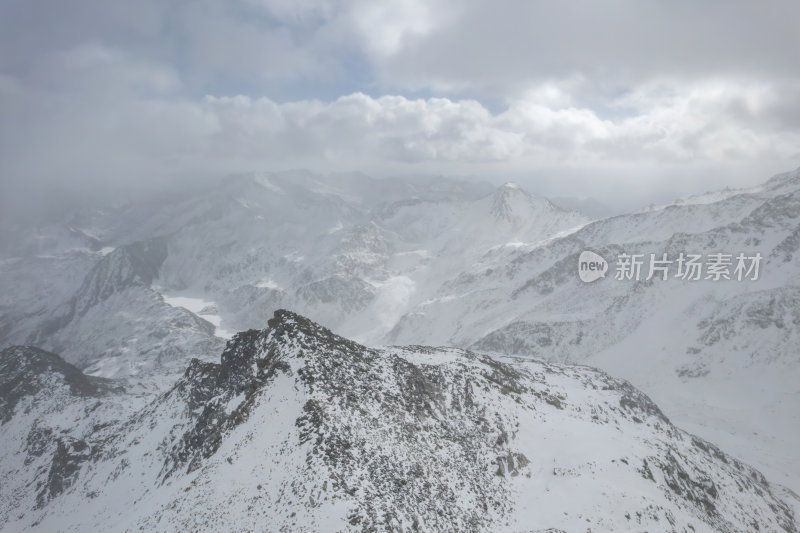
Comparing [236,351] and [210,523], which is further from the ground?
[236,351]

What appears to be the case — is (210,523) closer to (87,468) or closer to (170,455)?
(170,455)

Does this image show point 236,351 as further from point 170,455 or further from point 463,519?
point 463,519

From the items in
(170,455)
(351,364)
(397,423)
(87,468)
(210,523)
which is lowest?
(87,468)

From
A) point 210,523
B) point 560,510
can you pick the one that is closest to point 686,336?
point 560,510

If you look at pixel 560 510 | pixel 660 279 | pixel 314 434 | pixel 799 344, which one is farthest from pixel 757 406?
pixel 314 434

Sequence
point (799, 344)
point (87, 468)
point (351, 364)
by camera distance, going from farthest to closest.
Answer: point (799, 344), point (87, 468), point (351, 364)

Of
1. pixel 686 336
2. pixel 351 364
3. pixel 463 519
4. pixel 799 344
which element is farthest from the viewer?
pixel 686 336

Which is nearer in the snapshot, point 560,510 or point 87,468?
point 560,510
